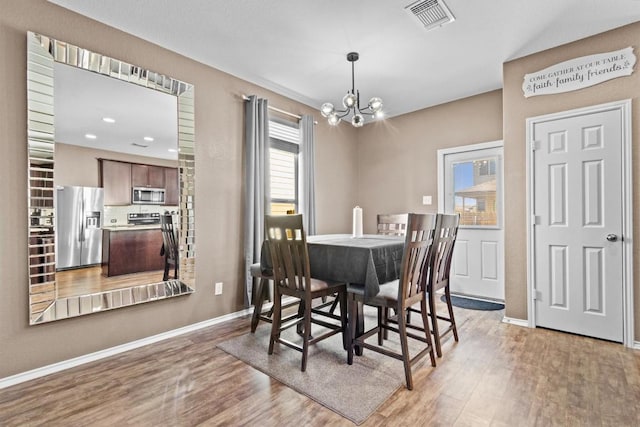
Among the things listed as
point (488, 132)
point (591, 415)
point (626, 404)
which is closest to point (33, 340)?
point (591, 415)

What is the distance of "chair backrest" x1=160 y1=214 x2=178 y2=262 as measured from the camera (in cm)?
281

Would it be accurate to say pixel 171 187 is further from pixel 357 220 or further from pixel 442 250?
pixel 442 250

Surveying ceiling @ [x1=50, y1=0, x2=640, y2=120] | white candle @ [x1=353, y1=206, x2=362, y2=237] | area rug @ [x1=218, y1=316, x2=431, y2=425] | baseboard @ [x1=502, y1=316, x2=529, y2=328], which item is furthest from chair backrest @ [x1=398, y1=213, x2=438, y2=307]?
ceiling @ [x1=50, y1=0, x2=640, y2=120]

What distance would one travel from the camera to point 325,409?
5.75 ft

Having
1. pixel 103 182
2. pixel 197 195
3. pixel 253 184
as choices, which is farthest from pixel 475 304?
pixel 103 182

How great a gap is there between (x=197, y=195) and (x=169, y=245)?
1.75 ft

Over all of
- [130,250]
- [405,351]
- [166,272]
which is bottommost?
[405,351]

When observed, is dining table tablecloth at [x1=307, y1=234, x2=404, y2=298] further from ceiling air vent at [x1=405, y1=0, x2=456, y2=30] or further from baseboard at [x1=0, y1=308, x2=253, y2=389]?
ceiling air vent at [x1=405, y1=0, x2=456, y2=30]

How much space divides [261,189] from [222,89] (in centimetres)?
111

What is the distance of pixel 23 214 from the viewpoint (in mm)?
2115

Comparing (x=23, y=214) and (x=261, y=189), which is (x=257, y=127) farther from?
(x=23, y=214)

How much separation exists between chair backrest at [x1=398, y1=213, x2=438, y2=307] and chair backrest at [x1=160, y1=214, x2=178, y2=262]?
204cm

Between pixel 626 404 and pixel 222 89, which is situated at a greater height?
pixel 222 89

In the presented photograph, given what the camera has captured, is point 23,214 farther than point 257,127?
No
